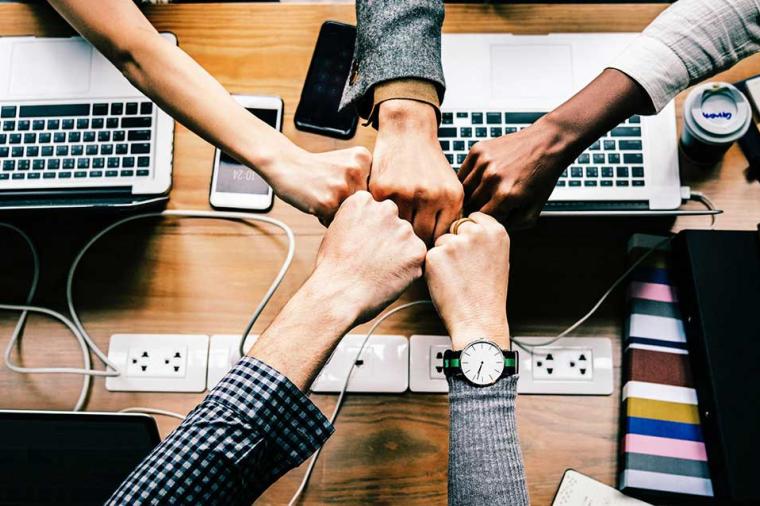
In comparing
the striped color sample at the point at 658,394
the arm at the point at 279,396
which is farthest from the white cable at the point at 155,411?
the striped color sample at the point at 658,394

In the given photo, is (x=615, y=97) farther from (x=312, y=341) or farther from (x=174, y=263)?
(x=174, y=263)

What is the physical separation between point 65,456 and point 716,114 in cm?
97

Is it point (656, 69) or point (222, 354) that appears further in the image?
point (222, 354)

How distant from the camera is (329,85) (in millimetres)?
999

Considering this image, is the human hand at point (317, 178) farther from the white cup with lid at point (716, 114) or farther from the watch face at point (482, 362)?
the white cup with lid at point (716, 114)

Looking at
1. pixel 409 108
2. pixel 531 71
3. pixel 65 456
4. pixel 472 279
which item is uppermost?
pixel 531 71

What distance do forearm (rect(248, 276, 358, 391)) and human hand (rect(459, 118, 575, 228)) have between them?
0.24 metres

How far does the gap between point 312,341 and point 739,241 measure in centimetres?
61

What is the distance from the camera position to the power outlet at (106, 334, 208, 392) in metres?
0.93

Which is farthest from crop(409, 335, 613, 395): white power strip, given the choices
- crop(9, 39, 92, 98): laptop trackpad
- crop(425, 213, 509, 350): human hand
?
crop(9, 39, 92, 98): laptop trackpad

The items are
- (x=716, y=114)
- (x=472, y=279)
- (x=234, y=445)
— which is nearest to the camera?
(x=234, y=445)

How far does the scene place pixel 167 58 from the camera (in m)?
0.84

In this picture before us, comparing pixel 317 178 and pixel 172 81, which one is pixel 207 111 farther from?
pixel 317 178

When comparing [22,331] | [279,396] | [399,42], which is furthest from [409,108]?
[22,331]
